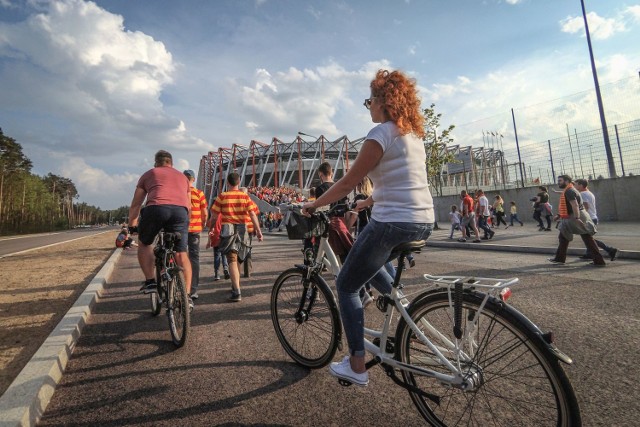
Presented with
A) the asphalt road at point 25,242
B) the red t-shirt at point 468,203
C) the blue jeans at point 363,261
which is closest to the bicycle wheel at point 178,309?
the blue jeans at point 363,261

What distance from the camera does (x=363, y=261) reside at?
211 cm

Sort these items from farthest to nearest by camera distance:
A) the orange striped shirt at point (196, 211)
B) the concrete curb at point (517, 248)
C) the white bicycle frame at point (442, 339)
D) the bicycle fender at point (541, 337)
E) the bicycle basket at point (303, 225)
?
1. the concrete curb at point (517, 248)
2. the orange striped shirt at point (196, 211)
3. the bicycle basket at point (303, 225)
4. the white bicycle frame at point (442, 339)
5. the bicycle fender at point (541, 337)

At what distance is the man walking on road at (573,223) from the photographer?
657 cm

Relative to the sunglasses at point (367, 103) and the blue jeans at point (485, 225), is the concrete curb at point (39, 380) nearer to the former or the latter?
the sunglasses at point (367, 103)

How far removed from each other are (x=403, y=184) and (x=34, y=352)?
3682 millimetres

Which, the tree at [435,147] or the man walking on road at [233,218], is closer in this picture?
the man walking on road at [233,218]

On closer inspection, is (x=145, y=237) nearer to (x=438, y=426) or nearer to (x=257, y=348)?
(x=257, y=348)

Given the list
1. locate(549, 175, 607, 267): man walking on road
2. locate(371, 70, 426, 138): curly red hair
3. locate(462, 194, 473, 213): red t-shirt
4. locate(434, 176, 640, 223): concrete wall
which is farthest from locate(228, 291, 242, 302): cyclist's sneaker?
locate(434, 176, 640, 223): concrete wall

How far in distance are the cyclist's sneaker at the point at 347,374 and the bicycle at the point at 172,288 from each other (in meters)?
1.73

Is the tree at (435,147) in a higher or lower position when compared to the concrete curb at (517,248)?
higher

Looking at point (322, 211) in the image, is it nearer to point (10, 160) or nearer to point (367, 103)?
point (367, 103)

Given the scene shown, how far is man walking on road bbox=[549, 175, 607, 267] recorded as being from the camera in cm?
657

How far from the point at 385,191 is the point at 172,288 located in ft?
8.73

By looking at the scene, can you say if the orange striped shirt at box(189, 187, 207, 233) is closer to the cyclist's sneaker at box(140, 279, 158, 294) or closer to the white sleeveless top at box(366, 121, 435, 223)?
the cyclist's sneaker at box(140, 279, 158, 294)
